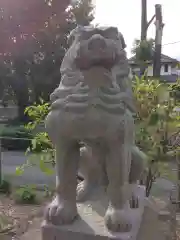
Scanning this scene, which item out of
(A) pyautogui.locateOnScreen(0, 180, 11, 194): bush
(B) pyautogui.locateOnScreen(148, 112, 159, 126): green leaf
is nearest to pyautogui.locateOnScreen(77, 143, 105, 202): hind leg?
(B) pyautogui.locateOnScreen(148, 112, 159, 126): green leaf

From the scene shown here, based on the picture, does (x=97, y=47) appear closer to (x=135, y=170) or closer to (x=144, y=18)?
(x=135, y=170)

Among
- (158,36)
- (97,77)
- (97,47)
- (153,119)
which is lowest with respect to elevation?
(153,119)

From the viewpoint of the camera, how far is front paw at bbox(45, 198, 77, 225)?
1429 mm

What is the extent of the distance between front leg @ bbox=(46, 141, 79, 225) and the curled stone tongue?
0.25m

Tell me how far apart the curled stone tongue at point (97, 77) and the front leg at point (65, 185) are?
0.25m

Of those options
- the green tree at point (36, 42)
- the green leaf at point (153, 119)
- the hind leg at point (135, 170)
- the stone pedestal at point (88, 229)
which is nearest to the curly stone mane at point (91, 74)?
the hind leg at point (135, 170)

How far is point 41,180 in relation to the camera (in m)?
4.69

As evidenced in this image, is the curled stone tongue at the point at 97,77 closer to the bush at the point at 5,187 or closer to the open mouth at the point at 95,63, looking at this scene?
the open mouth at the point at 95,63

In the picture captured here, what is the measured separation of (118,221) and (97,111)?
0.44 metres

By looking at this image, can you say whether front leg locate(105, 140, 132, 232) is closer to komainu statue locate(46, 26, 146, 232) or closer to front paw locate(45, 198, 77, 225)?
komainu statue locate(46, 26, 146, 232)

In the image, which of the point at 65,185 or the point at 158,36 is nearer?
the point at 65,185

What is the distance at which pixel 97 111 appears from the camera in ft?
4.23

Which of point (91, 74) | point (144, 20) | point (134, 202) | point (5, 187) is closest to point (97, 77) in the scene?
point (91, 74)

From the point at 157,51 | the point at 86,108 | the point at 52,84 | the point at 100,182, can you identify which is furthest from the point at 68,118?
the point at 52,84
